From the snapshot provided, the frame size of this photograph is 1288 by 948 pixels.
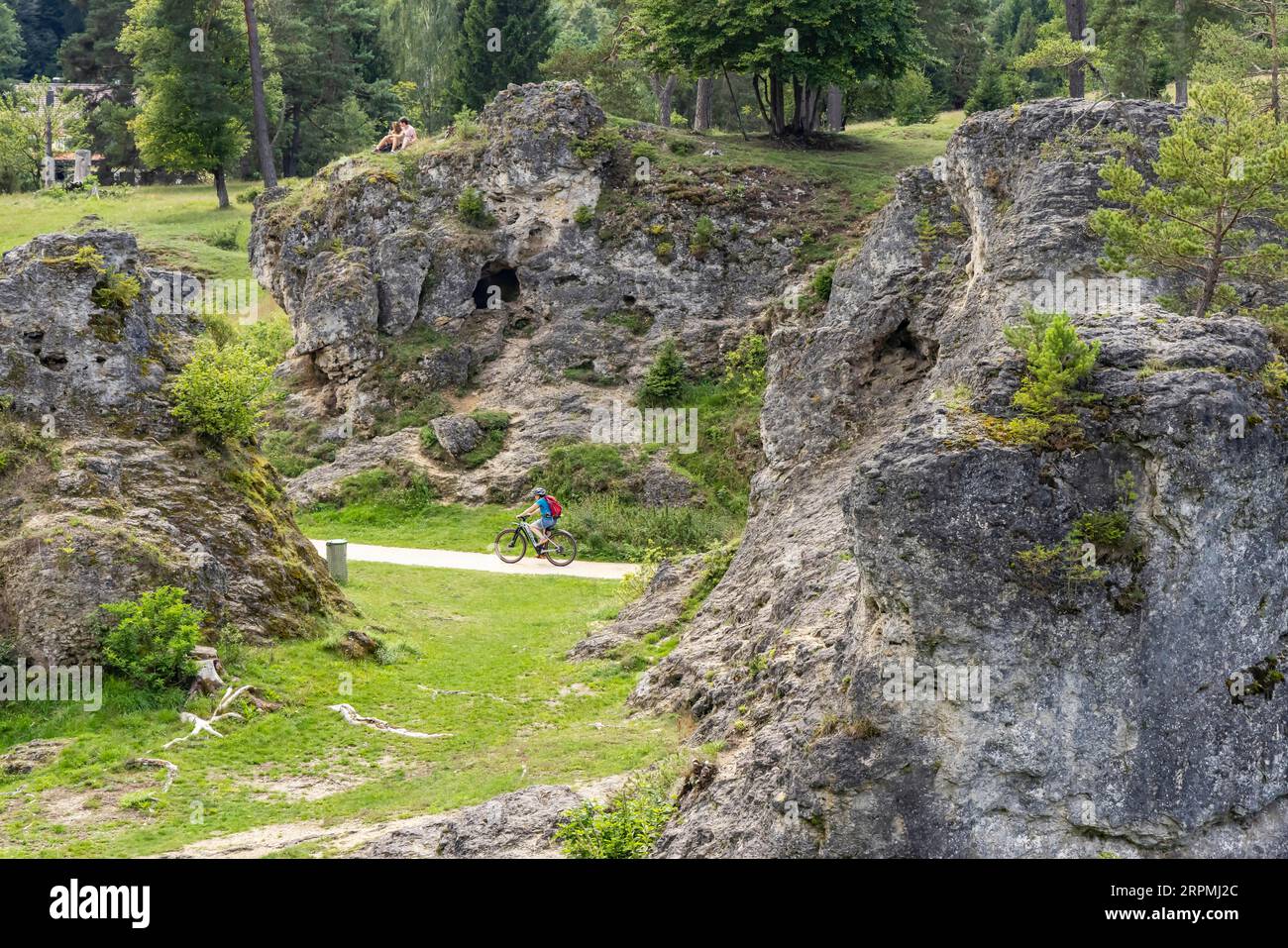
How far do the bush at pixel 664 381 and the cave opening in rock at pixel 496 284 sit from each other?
5.26 meters

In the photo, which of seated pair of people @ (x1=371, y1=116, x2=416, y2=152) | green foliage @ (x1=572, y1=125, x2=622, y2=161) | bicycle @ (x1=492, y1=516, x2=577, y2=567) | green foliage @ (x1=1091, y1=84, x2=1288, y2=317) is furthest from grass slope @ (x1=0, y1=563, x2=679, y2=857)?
seated pair of people @ (x1=371, y1=116, x2=416, y2=152)

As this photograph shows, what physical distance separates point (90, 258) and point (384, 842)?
12.4 m

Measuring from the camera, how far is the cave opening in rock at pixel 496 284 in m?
38.2

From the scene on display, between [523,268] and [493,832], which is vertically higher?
[523,268]

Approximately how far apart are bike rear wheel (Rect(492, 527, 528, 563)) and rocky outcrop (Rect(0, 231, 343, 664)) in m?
6.87

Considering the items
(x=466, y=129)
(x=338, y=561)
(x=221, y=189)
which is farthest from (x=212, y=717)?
(x=221, y=189)

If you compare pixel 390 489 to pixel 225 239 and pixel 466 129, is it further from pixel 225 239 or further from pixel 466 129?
pixel 225 239

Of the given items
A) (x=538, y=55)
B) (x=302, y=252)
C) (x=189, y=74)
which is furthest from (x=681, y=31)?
(x=189, y=74)

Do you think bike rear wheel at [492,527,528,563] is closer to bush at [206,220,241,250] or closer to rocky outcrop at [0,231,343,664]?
rocky outcrop at [0,231,343,664]

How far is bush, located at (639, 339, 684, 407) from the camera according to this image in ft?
116

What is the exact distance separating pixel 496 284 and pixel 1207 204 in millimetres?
26428

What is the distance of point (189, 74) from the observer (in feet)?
177

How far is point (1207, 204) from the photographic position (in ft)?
47.2

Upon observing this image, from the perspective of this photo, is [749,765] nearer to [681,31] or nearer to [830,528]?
[830,528]
